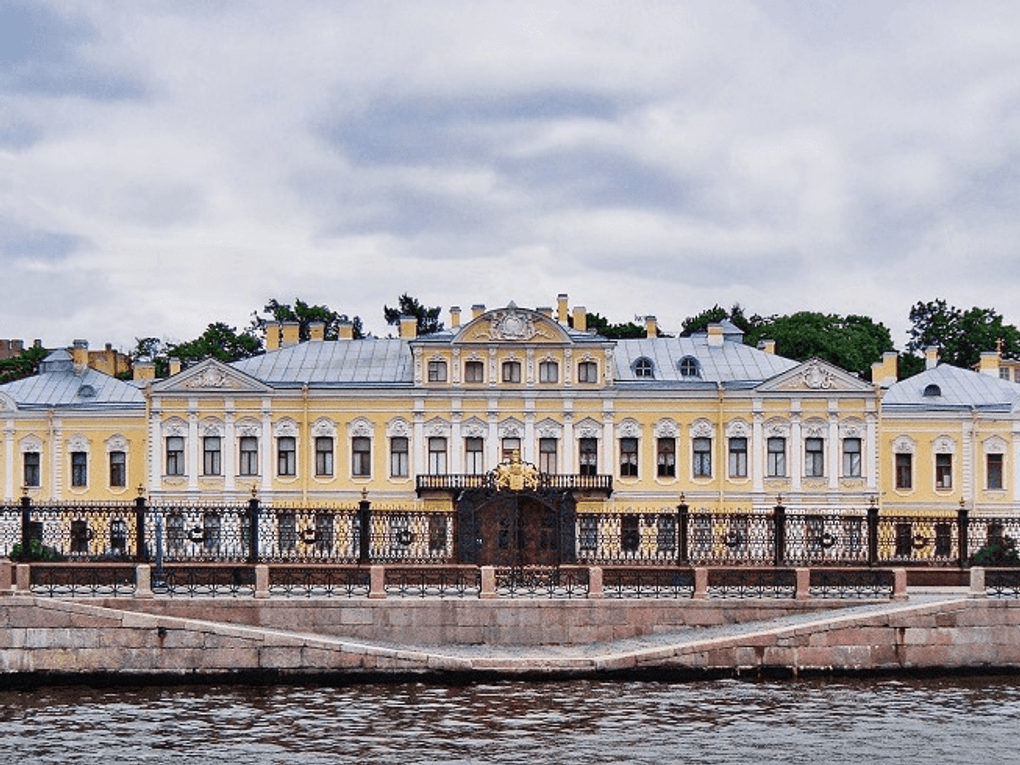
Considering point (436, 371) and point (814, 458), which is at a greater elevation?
point (436, 371)

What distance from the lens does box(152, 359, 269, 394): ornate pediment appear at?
159 ft

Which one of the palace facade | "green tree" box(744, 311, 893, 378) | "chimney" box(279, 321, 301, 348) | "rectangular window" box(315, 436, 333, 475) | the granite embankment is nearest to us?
the granite embankment

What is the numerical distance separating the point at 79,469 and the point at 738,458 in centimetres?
2052

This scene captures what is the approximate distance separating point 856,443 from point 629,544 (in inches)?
896

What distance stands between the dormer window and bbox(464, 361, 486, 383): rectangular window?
4845mm

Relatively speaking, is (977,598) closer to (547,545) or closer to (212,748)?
(547,545)

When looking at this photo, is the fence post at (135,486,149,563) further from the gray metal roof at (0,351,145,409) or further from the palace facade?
the gray metal roof at (0,351,145,409)

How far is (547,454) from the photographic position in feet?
160

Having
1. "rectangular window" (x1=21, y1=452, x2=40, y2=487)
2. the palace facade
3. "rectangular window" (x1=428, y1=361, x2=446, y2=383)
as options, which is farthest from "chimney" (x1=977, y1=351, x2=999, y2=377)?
"rectangular window" (x1=21, y1=452, x2=40, y2=487)

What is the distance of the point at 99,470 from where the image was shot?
5034 cm

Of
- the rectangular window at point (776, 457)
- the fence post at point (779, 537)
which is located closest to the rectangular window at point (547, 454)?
the rectangular window at point (776, 457)

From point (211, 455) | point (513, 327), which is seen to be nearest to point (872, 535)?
point (513, 327)

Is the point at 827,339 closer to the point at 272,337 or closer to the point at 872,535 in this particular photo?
the point at 272,337

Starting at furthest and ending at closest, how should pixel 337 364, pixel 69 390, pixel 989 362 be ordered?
1. pixel 989 362
2. pixel 69 390
3. pixel 337 364
